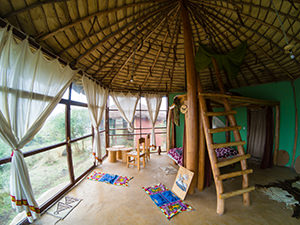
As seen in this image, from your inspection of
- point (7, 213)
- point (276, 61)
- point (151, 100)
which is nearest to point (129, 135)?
point (151, 100)

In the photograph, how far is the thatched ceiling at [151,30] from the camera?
2.10 meters

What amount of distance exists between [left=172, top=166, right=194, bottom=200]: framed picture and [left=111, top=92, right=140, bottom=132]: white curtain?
342 cm

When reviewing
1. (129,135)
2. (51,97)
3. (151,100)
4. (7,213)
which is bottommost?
(7,213)

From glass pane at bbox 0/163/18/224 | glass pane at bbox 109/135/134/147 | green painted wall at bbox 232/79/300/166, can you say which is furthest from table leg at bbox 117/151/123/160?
green painted wall at bbox 232/79/300/166

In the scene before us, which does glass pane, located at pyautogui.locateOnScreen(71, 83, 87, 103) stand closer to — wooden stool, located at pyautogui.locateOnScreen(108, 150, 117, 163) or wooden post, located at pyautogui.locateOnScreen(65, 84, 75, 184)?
wooden post, located at pyautogui.locateOnScreen(65, 84, 75, 184)

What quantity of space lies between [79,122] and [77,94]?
33.7 inches

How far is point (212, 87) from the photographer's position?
5.69 metres

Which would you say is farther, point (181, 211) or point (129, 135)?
point (129, 135)

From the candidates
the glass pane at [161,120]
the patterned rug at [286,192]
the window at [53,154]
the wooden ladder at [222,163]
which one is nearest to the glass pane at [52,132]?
the window at [53,154]

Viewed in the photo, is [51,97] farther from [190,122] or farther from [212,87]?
[212,87]

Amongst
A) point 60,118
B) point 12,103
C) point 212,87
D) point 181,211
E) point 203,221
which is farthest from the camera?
point 212,87

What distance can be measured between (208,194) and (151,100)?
4.23m

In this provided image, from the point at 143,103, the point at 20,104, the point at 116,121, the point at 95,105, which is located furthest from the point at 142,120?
the point at 20,104

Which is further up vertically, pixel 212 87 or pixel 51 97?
pixel 212 87
